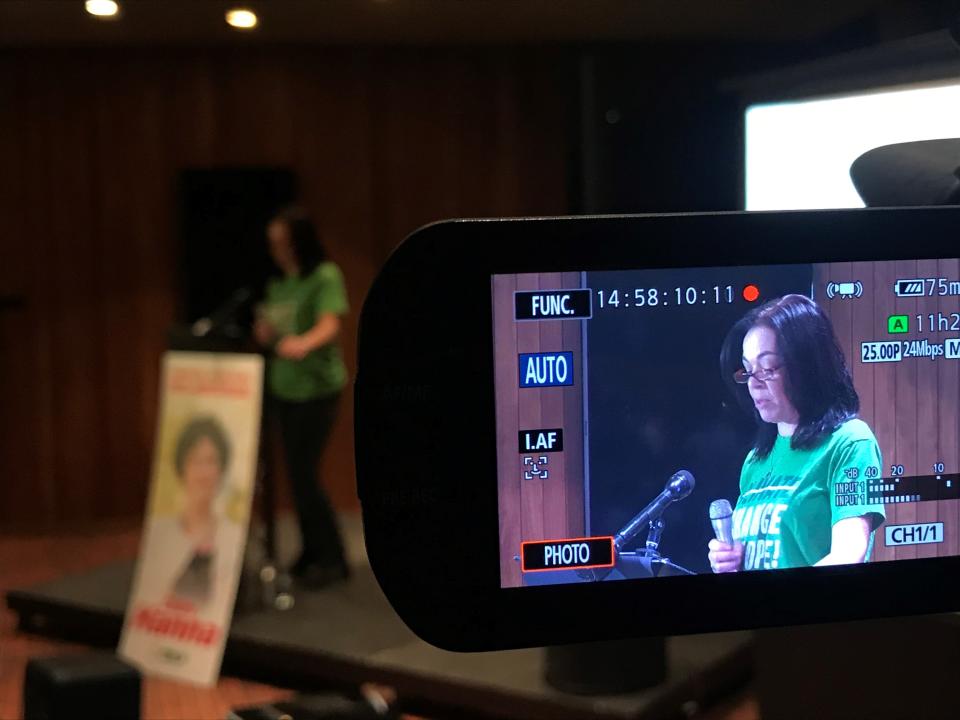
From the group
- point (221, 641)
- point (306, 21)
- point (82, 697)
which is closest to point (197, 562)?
point (221, 641)

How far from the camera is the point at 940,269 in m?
0.72

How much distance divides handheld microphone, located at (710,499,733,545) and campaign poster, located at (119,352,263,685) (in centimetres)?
243

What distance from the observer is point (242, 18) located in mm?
950

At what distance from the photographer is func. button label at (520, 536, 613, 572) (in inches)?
26.8

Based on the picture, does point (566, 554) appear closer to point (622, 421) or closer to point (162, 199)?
point (622, 421)

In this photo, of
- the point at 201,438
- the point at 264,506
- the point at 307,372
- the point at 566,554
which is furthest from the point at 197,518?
the point at 566,554

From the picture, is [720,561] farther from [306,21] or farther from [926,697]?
[306,21]

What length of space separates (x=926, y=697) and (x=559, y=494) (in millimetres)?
497

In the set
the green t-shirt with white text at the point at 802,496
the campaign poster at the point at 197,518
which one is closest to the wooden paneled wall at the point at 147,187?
the campaign poster at the point at 197,518

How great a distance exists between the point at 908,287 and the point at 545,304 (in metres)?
0.24

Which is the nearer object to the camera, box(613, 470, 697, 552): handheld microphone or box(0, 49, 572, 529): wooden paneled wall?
box(613, 470, 697, 552): handheld microphone

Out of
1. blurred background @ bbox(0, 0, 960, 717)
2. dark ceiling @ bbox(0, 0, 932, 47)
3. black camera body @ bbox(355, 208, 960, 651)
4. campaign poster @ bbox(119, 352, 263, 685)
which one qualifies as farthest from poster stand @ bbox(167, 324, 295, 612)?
black camera body @ bbox(355, 208, 960, 651)

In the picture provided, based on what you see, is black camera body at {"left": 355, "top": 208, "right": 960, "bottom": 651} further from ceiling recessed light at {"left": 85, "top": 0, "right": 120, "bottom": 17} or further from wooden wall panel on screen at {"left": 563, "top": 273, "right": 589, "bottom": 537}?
ceiling recessed light at {"left": 85, "top": 0, "right": 120, "bottom": 17}

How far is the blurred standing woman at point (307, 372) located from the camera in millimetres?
3453
